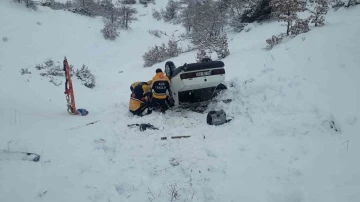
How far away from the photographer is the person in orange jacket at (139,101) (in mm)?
7551

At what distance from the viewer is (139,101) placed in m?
7.59

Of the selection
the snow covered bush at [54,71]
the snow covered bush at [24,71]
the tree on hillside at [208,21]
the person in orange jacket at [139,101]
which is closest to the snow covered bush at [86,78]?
the snow covered bush at [54,71]

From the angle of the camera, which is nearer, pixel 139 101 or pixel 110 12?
pixel 139 101

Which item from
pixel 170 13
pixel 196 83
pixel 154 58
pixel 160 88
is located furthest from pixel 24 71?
pixel 170 13

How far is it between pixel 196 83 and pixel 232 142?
206cm

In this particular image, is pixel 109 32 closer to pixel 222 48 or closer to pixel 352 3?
pixel 222 48

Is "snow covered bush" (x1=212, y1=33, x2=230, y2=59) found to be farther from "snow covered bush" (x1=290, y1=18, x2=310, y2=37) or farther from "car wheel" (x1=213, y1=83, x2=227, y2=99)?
"car wheel" (x1=213, y1=83, x2=227, y2=99)

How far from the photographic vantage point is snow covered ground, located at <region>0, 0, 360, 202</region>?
3885 mm

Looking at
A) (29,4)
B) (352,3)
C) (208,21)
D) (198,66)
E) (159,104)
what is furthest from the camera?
(29,4)

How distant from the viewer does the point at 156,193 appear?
3.95 m

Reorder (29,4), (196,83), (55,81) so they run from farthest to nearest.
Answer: (29,4)
(55,81)
(196,83)

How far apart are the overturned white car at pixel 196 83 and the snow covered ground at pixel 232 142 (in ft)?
1.19

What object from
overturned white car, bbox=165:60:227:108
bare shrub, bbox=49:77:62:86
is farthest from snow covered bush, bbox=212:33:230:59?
bare shrub, bbox=49:77:62:86

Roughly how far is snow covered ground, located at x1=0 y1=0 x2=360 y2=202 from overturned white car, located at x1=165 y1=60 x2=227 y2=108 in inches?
14.3
